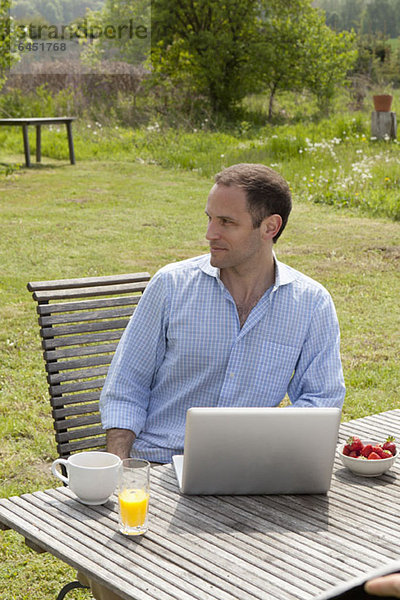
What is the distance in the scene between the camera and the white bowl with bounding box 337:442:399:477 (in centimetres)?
204

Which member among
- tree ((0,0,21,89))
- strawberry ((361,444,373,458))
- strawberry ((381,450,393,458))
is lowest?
strawberry ((381,450,393,458))

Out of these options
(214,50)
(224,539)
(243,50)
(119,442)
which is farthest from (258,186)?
(243,50)

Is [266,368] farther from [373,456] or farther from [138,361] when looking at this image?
[373,456]

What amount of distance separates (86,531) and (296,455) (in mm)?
492

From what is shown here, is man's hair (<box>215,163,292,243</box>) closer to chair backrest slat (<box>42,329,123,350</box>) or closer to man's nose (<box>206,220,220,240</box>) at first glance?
man's nose (<box>206,220,220,240</box>)

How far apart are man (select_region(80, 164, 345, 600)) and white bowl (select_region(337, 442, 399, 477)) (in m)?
0.42

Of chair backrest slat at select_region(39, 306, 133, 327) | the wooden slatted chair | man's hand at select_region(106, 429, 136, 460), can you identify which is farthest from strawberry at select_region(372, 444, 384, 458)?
chair backrest slat at select_region(39, 306, 133, 327)

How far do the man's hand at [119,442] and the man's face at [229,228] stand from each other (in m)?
0.57

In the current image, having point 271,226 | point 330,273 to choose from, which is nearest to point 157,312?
point 271,226

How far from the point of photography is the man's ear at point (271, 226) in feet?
8.46

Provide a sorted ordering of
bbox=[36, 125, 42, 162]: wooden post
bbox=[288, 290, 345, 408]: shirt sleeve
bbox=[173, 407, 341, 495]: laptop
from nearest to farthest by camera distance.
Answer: bbox=[173, 407, 341, 495]: laptop → bbox=[288, 290, 345, 408]: shirt sleeve → bbox=[36, 125, 42, 162]: wooden post

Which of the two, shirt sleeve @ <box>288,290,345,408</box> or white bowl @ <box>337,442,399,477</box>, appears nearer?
white bowl @ <box>337,442,399,477</box>

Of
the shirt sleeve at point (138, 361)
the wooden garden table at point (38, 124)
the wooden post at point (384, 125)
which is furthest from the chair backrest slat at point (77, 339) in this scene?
the wooden post at point (384, 125)

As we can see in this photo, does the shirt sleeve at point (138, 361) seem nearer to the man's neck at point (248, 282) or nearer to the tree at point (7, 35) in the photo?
the man's neck at point (248, 282)
